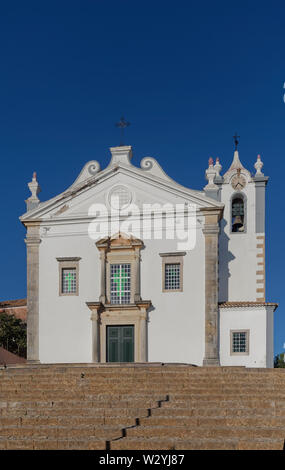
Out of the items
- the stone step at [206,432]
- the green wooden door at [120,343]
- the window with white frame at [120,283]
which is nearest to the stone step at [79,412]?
the stone step at [206,432]

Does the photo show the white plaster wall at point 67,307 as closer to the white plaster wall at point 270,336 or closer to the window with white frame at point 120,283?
the window with white frame at point 120,283

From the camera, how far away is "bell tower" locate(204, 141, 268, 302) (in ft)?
87.2

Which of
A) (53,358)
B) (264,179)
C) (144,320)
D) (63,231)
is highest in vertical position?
(264,179)

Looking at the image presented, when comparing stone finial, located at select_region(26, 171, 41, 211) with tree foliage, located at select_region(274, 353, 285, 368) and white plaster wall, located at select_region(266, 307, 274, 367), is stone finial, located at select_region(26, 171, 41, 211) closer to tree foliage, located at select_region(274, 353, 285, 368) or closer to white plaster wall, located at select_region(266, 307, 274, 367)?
white plaster wall, located at select_region(266, 307, 274, 367)

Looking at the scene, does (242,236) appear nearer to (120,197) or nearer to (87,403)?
(120,197)

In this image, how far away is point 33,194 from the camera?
25.6 meters

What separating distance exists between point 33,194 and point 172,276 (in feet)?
22.0

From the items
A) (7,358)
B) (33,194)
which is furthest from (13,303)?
(33,194)

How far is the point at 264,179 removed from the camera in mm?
27297

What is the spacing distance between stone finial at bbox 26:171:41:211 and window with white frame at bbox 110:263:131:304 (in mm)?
4171

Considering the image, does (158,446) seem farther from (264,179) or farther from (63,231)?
(264,179)

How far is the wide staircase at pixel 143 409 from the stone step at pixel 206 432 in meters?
0.02
